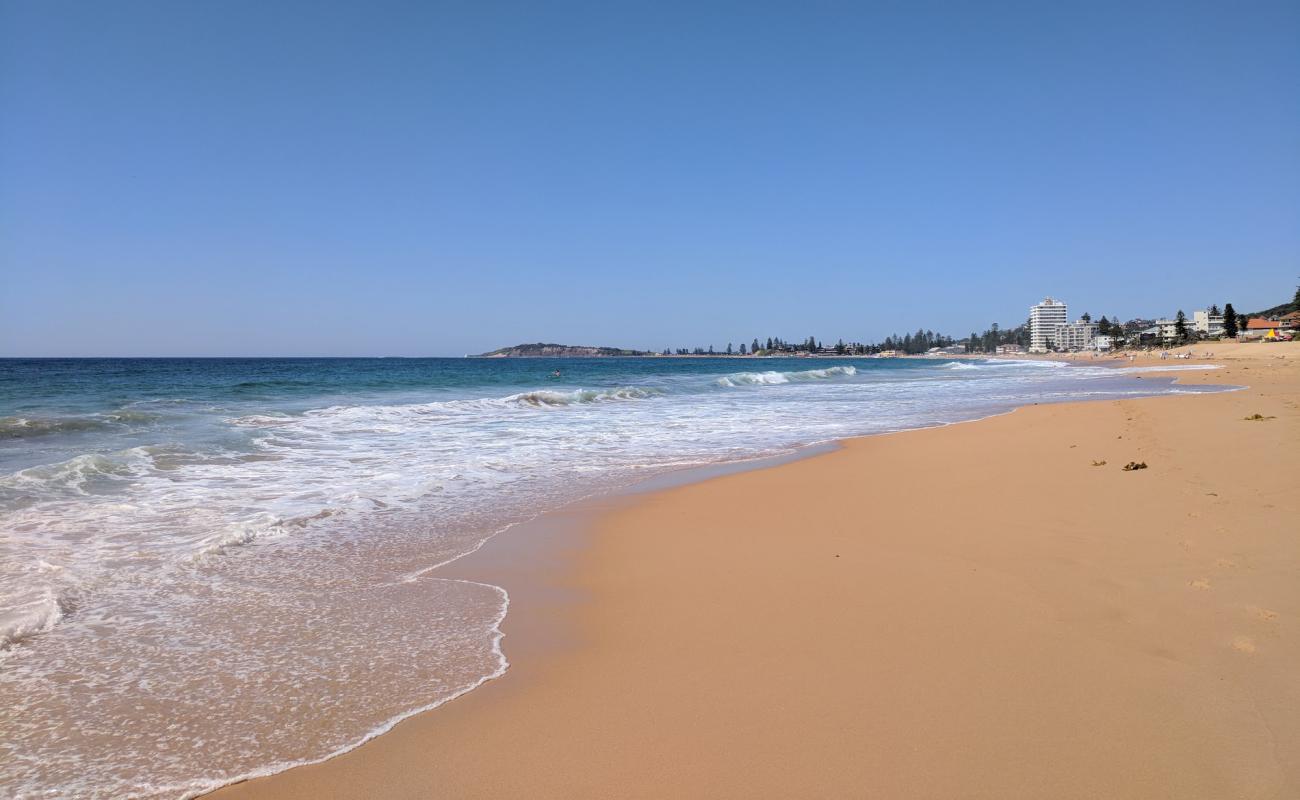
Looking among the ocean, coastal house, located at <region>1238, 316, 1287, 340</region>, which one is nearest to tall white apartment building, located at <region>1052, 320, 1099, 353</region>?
coastal house, located at <region>1238, 316, 1287, 340</region>

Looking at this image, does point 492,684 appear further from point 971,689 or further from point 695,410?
point 695,410

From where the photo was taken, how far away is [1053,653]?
10.1ft

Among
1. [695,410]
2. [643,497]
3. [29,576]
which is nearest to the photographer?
[29,576]

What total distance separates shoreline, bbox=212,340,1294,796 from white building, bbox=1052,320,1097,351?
202819 millimetres

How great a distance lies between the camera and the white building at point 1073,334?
180675mm

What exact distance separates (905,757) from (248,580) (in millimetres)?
4043

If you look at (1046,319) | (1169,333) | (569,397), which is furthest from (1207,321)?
(569,397)

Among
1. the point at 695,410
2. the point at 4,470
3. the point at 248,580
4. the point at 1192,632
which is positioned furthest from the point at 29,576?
the point at 695,410

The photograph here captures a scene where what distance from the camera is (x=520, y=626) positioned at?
3.71 meters

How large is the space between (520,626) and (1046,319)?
221576 mm

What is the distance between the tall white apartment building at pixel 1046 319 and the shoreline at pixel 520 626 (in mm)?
207742

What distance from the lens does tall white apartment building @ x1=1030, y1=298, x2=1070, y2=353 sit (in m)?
189

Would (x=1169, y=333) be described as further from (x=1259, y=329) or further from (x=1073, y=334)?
(x=1073, y=334)

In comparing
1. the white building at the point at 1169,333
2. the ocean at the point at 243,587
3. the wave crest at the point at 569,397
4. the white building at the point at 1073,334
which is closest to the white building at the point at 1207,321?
the white building at the point at 1169,333
